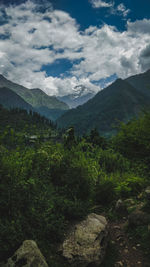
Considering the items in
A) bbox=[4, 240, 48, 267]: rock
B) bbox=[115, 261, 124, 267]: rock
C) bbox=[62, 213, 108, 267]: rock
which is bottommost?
bbox=[115, 261, 124, 267]: rock

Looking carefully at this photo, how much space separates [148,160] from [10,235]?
Result: 651 centimetres

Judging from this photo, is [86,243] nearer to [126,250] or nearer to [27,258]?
[126,250]

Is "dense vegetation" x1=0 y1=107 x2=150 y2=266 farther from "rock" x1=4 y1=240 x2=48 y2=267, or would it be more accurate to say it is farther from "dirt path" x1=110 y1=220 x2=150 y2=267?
"dirt path" x1=110 y1=220 x2=150 y2=267

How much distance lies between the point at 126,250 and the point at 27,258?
7.91ft

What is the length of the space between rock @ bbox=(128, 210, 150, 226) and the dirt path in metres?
0.38

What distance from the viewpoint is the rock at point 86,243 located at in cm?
336

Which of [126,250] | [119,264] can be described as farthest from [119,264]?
[126,250]

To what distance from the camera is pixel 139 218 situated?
181 inches

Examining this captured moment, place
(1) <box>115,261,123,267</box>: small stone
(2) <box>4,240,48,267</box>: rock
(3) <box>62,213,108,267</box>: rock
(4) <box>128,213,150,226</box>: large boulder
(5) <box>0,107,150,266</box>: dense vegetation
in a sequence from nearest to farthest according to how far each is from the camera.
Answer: (2) <box>4,240,48,267</box>: rock < (3) <box>62,213,108,267</box>: rock < (5) <box>0,107,150,266</box>: dense vegetation < (1) <box>115,261,123,267</box>: small stone < (4) <box>128,213,150,226</box>: large boulder

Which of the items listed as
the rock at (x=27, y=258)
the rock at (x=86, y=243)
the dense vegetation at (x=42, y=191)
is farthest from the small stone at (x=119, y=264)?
the rock at (x=27, y=258)

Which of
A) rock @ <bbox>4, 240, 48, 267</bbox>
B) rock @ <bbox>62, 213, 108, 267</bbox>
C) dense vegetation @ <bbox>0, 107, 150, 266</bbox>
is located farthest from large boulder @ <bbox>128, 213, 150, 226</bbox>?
rock @ <bbox>4, 240, 48, 267</bbox>

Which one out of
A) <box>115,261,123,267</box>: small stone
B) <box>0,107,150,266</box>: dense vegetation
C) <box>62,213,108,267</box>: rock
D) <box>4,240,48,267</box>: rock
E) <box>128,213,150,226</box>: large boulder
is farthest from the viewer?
<box>128,213,150,226</box>: large boulder

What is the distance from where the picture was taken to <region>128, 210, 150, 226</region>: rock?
→ 4.50 metres

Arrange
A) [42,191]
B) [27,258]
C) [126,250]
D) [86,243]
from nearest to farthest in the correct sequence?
1. [27,258]
2. [86,243]
3. [126,250]
4. [42,191]
